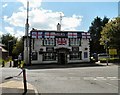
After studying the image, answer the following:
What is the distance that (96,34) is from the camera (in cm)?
10331

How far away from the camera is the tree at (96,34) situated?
9712 cm

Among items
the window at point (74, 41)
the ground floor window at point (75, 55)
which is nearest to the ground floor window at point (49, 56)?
the ground floor window at point (75, 55)

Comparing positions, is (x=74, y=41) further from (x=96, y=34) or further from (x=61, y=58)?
(x=96, y=34)

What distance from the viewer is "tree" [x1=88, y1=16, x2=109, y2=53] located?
9712cm

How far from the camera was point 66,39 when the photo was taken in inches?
2216

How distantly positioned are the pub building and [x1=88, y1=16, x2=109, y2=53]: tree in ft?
116

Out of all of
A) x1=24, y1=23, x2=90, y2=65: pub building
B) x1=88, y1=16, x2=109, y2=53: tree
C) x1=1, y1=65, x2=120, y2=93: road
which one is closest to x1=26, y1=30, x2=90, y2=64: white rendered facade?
x1=24, y1=23, x2=90, y2=65: pub building

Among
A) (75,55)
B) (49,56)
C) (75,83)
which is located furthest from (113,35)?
(75,83)

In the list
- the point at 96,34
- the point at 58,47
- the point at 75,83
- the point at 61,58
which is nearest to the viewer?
the point at 75,83

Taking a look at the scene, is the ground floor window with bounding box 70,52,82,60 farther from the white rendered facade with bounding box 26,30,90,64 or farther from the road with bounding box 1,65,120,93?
the road with bounding box 1,65,120,93

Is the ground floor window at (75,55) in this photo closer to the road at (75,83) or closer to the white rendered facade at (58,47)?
the white rendered facade at (58,47)

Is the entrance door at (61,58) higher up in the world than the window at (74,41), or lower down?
lower down

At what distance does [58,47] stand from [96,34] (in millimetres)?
49472

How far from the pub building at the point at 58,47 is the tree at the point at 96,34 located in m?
35.5
